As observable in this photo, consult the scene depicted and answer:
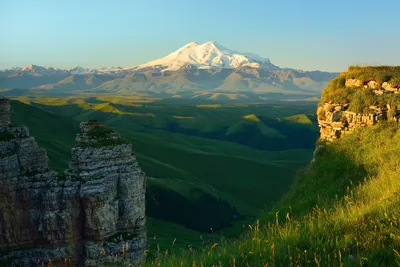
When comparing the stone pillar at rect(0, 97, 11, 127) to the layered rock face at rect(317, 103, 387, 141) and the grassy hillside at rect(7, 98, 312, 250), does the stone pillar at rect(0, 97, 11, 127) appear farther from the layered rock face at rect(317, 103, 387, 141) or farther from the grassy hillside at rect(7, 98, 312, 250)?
the layered rock face at rect(317, 103, 387, 141)

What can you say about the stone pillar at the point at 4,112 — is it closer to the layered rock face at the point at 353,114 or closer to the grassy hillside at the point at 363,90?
the layered rock face at the point at 353,114

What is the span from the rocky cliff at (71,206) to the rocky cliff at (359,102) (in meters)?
14.5

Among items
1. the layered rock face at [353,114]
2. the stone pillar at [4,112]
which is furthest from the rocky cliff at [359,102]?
the stone pillar at [4,112]

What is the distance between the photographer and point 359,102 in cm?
2089

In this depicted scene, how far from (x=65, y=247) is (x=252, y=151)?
118 metres

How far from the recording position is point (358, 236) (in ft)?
24.6

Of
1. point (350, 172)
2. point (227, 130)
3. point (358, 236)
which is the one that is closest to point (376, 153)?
point (350, 172)

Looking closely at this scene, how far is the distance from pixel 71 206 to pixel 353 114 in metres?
19.3

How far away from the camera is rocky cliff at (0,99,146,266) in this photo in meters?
24.2

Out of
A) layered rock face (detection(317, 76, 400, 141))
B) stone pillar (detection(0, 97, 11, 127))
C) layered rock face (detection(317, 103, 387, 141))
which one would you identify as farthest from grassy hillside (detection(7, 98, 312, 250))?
layered rock face (detection(317, 76, 400, 141))

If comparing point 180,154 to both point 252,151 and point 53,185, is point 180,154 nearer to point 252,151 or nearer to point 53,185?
point 252,151

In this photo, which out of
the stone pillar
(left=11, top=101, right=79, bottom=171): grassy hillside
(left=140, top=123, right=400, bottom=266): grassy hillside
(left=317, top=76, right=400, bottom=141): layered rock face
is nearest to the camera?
(left=140, top=123, right=400, bottom=266): grassy hillside

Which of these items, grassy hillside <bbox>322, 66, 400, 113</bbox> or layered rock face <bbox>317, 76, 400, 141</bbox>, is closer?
layered rock face <bbox>317, 76, 400, 141</bbox>

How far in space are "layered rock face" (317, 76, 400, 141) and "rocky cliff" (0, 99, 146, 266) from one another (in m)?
14.2
